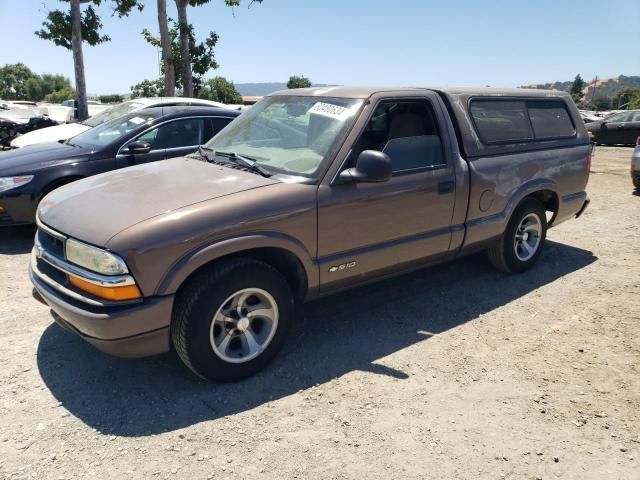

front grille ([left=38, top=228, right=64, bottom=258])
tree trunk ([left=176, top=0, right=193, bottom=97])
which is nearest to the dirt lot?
front grille ([left=38, top=228, right=64, bottom=258])

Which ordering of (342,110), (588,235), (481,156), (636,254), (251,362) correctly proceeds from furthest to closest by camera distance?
1. (588,235)
2. (636,254)
3. (481,156)
4. (342,110)
5. (251,362)

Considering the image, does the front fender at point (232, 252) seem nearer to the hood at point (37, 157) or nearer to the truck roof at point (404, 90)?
the truck roof at point (404, 90)

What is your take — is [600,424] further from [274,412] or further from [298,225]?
[298,225]

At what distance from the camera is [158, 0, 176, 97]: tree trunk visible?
50.8 ft

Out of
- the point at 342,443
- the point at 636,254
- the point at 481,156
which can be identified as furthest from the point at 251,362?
the point at 636,254

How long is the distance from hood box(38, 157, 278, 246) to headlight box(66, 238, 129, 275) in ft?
0.16

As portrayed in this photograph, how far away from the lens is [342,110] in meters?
3.69

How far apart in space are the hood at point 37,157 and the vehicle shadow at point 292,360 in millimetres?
2512

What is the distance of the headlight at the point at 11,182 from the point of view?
5.43 meters

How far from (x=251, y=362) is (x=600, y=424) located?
7.01ft

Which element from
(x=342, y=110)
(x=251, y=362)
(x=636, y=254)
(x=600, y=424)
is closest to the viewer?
(x=600, y=424)

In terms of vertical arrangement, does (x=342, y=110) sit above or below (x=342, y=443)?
above

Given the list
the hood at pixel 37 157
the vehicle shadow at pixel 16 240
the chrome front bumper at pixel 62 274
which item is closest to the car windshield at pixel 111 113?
the hood at pixel 37 157

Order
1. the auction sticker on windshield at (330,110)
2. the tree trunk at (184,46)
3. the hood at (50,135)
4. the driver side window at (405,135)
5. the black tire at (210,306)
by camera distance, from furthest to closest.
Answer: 1. the tree trunk at (184,46)
2. the hood at (50,135)
3. the driver side window at (405,135)
4. the auction sticker on windshield at (330,110)
5. the black tire at (210,306)
